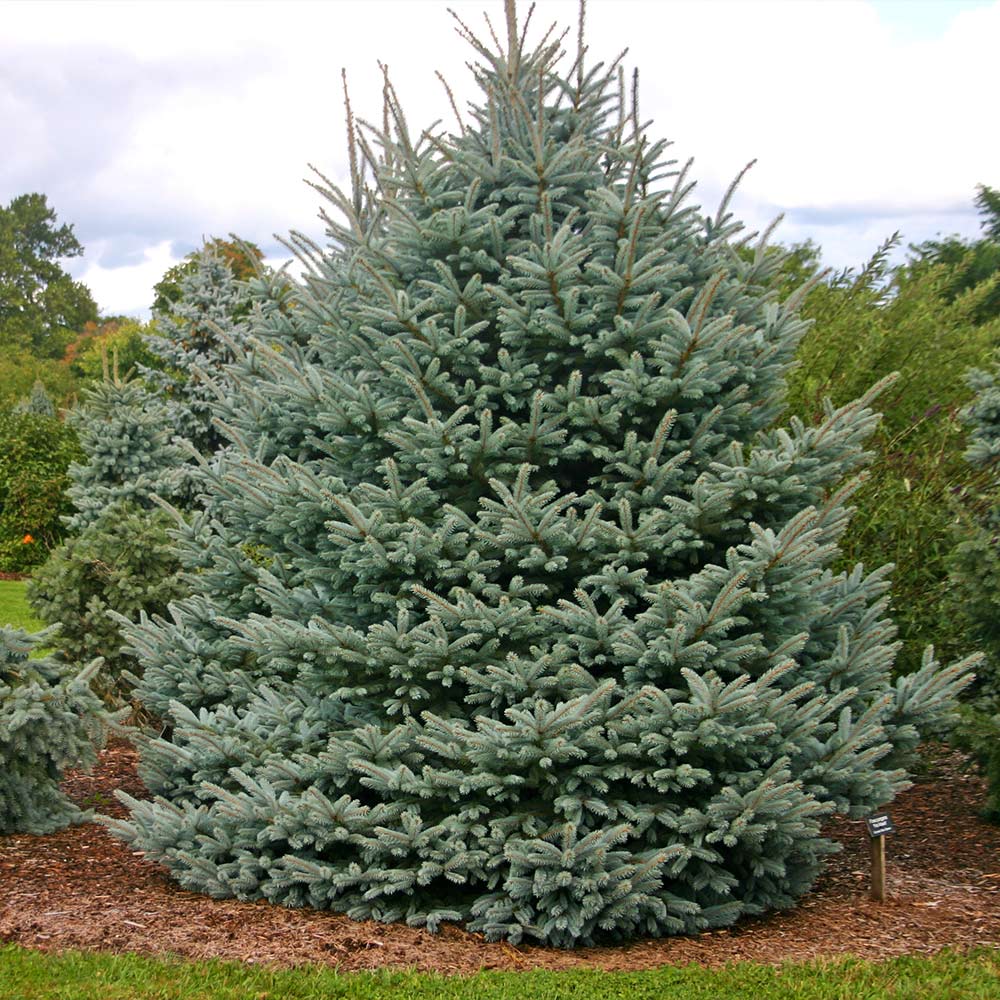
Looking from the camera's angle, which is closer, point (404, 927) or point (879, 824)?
point (404, 927)

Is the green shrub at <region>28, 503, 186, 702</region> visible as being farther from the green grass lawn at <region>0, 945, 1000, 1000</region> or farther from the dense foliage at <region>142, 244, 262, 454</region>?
the green grass lawn at <region>0, 945, 1000, 1000</region>

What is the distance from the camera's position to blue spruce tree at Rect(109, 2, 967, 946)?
5191 mm

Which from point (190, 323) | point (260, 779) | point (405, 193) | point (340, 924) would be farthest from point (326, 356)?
point (190, 323)

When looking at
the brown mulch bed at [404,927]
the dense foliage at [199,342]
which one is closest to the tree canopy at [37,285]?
the dense foliage at [199,342]

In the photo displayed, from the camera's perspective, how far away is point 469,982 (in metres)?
4.61

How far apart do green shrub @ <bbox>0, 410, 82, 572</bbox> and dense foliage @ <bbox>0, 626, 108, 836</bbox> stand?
16.3 m

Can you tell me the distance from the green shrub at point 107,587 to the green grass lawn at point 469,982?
16.6ft

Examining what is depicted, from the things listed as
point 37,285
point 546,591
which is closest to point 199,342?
point 546,591

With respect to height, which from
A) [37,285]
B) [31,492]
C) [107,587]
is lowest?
[107,587]

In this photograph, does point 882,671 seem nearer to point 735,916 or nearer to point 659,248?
point 735,916

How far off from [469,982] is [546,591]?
5.95 ft

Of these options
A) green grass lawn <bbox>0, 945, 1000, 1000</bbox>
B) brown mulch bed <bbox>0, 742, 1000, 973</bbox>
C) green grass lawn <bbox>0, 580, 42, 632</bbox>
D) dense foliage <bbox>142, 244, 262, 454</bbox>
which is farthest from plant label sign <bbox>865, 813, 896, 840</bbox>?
green grass lawn <bbox>0, 580, 42, 632</bbox>

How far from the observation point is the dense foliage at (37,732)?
22.1ft

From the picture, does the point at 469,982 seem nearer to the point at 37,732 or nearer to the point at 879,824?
the point at 879,824
